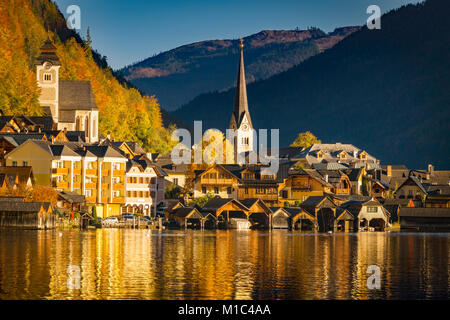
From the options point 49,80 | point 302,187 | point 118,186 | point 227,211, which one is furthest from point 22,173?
point 302,187

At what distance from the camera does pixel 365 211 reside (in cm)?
14425

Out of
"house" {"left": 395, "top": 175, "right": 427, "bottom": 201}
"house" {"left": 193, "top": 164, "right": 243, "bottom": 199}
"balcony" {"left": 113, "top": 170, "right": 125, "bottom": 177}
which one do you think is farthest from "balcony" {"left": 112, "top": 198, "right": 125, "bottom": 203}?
"house" {"left": 395, "top": 175, "right": 427, "bottom": 201}

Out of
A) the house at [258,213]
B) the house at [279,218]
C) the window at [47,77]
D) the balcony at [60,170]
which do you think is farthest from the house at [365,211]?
the window at [47,77]

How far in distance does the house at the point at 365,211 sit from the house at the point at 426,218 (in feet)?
13.6

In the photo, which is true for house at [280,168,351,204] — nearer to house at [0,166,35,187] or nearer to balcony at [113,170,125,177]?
balcony at [113,170,125,177]

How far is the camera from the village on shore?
420 ft

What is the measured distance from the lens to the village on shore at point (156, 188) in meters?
128

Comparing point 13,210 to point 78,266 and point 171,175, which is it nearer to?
point 78,266

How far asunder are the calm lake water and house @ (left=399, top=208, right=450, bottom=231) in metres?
40.8

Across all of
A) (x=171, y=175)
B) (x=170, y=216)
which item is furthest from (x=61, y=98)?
(x=170, y=216)

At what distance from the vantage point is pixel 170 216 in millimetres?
139875

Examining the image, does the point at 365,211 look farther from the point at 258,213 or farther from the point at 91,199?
the point at 91,199

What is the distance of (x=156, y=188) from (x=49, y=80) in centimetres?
3373

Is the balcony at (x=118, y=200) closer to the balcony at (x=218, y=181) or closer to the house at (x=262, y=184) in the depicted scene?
the balcony at (x=218, y=181)
